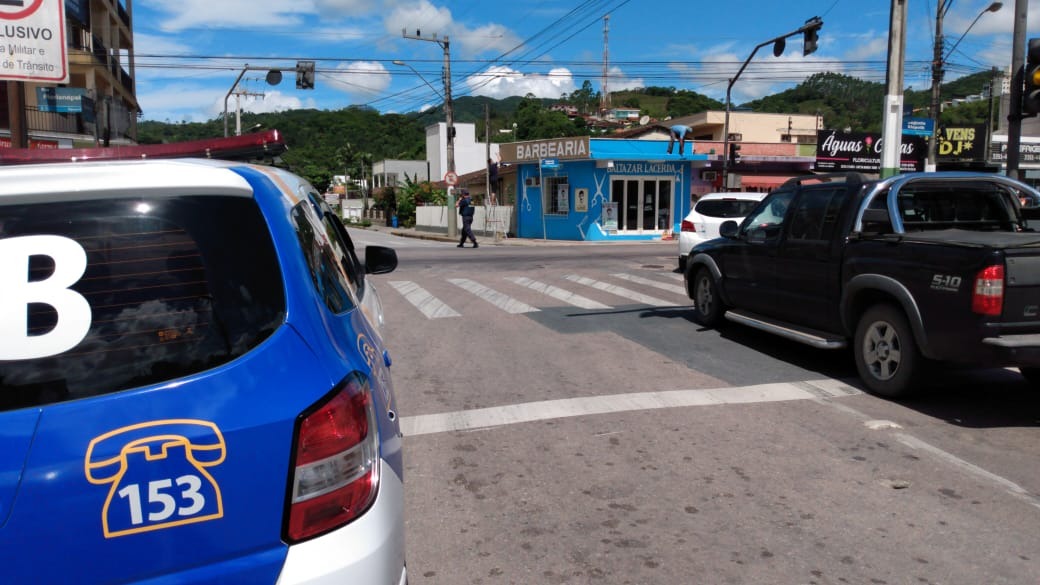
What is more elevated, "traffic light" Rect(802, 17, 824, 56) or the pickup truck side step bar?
"traffic light" Rect(802, 17, 824, 56)

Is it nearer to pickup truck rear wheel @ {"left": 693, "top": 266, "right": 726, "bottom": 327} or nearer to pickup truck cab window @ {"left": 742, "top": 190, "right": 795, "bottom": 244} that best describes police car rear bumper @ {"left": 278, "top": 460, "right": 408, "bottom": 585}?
pickup truck cab window @ {"left": 742, "top": 190, "right": 795, "bottom": 244}

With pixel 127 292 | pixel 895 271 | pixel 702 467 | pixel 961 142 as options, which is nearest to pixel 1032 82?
pixel 895 271

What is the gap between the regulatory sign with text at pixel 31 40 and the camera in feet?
25.0

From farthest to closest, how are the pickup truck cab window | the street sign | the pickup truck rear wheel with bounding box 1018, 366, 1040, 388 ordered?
the street sign < the pickup truck cab window < the pickup truck rear wheel with bounding box 1018, 366, 1040, 388

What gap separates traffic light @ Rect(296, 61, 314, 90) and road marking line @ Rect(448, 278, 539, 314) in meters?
16.7

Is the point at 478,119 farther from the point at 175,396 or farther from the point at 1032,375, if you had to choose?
the point at 175,396

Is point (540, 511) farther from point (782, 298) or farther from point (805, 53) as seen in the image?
point (805, 53)

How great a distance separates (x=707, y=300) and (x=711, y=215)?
23.0 feet

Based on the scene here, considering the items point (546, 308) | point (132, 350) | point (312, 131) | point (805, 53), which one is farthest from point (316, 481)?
point (312, 131)

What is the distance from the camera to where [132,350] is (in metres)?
1.96

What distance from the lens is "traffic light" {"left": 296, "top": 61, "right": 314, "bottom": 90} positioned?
92.5ft

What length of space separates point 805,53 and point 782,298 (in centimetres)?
1491

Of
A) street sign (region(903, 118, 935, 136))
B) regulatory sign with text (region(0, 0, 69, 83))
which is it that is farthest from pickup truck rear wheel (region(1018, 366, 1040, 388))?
street sign (region(903, 118, 935, 136))

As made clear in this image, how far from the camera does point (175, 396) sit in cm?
188
